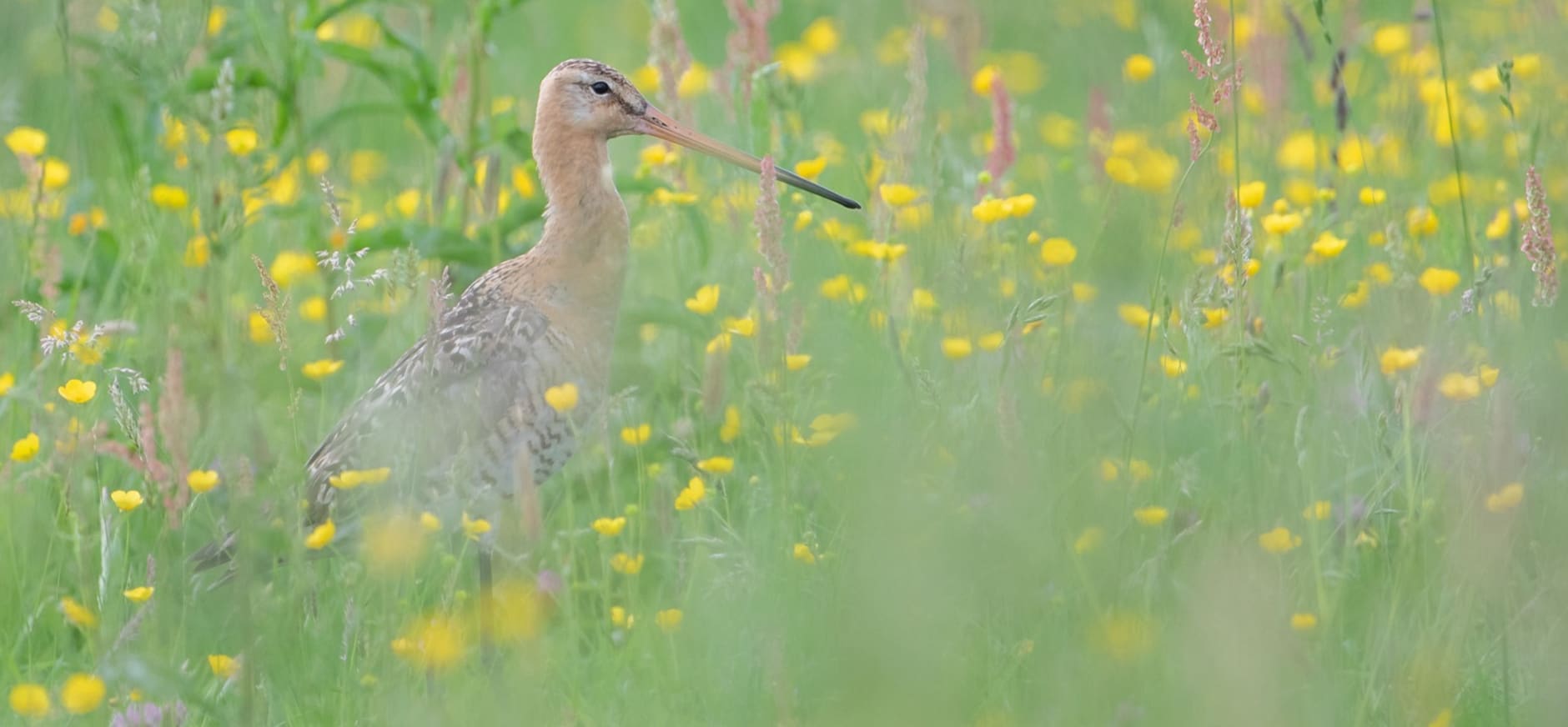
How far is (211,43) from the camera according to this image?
204 inches

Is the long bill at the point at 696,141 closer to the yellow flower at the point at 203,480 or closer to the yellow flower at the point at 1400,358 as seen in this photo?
the yellow flower at the point at 1400,358

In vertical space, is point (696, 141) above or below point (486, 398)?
above

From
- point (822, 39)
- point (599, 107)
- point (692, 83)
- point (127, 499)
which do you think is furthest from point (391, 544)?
point (822, 39)

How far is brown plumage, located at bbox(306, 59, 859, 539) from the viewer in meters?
4.12

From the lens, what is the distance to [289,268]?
16.6 ft

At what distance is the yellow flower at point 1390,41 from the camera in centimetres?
588

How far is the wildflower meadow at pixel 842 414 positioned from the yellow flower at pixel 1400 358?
13mm

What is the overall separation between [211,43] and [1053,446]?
3156 mm

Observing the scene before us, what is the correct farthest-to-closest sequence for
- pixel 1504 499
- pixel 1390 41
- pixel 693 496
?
pixel 1390 41 → pixel 693 496 → pixel 1504 499

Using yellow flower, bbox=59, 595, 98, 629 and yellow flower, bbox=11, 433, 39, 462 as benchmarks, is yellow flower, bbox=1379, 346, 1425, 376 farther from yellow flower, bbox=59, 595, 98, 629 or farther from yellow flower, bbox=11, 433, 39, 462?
yellow flower, bbox=11, 433, 39, 462

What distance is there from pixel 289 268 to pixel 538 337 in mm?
1161

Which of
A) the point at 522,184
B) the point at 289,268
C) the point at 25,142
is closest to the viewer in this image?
the point at 25,142

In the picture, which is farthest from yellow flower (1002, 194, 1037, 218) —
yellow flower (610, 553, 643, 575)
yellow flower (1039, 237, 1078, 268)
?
yellow flower (610, 553, 643, 575)

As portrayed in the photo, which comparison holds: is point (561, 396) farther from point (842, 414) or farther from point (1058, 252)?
point (1058, 252)
